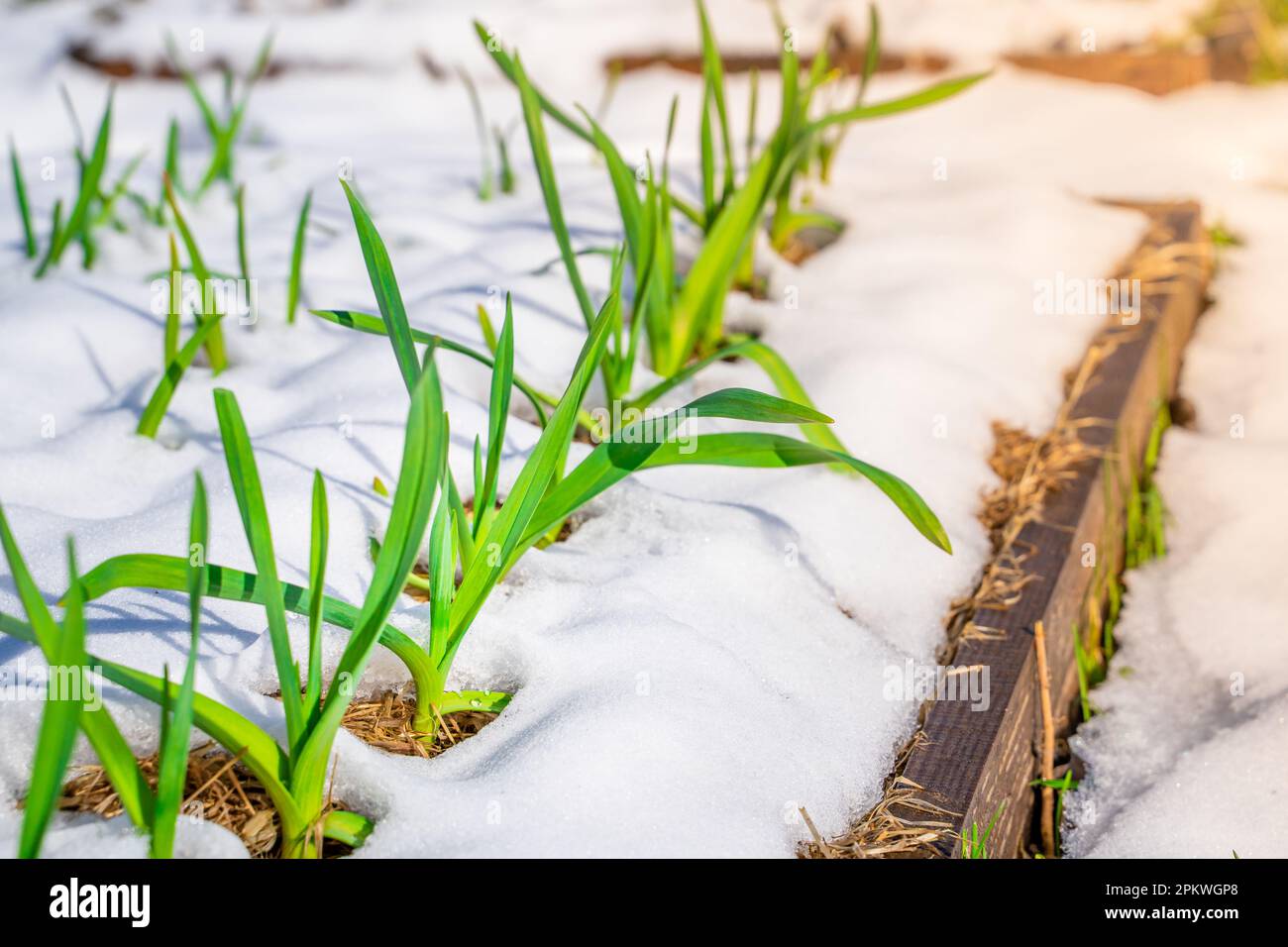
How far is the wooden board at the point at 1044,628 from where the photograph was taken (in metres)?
0.99

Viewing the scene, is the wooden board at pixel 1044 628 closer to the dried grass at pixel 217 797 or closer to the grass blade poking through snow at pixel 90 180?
the dried grass at pixel 217 797

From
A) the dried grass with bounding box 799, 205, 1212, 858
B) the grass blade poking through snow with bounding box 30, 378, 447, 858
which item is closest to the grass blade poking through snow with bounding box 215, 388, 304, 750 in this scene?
the grass blade poking through snow with bounding box 30, 378, 447, 858

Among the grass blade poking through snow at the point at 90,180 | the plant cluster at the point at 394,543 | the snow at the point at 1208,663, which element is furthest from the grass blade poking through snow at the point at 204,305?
the snow at the point at 1208,663

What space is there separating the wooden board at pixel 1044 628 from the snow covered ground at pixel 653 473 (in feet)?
0.15

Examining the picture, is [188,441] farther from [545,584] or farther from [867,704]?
[867,704]

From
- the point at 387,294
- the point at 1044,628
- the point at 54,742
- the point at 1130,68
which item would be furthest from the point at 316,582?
the point at 1130,68

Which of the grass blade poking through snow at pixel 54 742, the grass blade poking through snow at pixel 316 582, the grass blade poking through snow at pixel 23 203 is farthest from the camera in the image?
the grass blade poking through snow at pixel 23 203

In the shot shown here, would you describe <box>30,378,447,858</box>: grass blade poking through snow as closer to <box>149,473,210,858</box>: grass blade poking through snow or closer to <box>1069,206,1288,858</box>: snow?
<box>149,473,210,858</box>: grass blade poking through snow

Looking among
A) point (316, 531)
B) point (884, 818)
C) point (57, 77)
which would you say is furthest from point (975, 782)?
point (57, 77)

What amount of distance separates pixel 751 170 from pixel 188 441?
32.6 inches

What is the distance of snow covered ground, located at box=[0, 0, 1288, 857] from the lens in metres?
0.89

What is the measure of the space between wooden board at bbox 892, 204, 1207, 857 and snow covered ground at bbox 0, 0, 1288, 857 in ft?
0.15

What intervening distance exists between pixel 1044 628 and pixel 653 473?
0.45 metres

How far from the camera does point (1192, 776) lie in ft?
3.70
